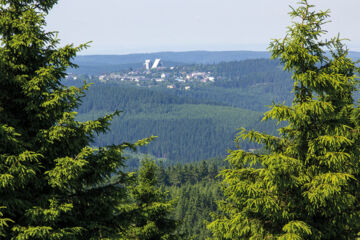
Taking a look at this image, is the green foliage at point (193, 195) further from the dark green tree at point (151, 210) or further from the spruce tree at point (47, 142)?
the spruce tree at point (47, 142)

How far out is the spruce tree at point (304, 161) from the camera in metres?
10.3

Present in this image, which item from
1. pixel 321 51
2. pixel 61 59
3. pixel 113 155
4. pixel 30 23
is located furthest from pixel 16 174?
pixel 321 51

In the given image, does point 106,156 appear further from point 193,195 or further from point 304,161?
point 193,195

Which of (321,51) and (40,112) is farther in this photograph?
(321,51)

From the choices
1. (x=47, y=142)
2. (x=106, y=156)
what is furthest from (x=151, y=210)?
(x=47, y=142)

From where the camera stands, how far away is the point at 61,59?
10.2 m

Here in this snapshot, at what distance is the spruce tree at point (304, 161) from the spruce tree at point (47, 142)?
12.2ft

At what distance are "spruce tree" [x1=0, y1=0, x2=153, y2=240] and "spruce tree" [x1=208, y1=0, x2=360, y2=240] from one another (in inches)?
147

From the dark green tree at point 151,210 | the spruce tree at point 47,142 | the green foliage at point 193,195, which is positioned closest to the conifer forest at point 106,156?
the spruce tree at point 47,142

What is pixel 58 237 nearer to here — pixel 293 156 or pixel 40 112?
pixel 40 112

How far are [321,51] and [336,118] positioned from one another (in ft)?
6.39

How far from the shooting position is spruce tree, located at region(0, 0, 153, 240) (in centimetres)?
905

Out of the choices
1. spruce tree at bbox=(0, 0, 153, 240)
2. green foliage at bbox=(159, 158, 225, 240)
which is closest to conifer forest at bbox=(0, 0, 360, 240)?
spruce tree at bbox=(0, 0, 153, 240)

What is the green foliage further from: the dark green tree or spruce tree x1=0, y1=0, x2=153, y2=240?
spruce tree x1=0, y1=0, x2=153, y2=240
